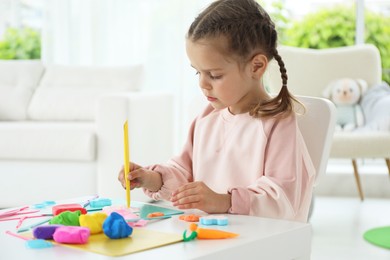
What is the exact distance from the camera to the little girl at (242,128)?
1.39m

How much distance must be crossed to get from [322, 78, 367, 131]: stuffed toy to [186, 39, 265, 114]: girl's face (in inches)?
100

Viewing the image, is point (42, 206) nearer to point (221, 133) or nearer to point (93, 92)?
→ point (221, 133)

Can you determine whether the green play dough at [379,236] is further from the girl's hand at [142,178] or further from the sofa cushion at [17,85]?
the sofa cushion at [17,85]

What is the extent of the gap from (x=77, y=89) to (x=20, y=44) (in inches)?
100

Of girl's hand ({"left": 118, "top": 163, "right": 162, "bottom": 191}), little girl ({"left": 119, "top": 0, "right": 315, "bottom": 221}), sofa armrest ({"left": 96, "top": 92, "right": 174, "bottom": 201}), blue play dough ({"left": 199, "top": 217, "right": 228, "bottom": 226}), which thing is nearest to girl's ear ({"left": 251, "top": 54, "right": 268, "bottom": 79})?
little girl ({"left": 119, "top": 0, "right": 315, "bottom": 221})

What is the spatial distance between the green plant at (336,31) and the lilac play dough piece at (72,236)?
4299 millimetres

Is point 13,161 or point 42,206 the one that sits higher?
point 42,206

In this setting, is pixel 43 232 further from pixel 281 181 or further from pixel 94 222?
pixel 281 181

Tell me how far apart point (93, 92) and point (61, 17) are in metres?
1.26

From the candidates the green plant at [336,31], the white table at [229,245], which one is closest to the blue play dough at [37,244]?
the white table at [229,245]

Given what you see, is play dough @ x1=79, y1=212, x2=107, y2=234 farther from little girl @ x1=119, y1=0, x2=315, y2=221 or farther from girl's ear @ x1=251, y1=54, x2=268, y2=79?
girl's ear @ x1=251, y1=54, x2=268, y2=79

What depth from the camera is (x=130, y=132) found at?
3.67 meters

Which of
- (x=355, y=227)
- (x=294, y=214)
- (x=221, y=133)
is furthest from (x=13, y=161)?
(x=294, y=214)

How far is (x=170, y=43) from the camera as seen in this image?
15.9ft
